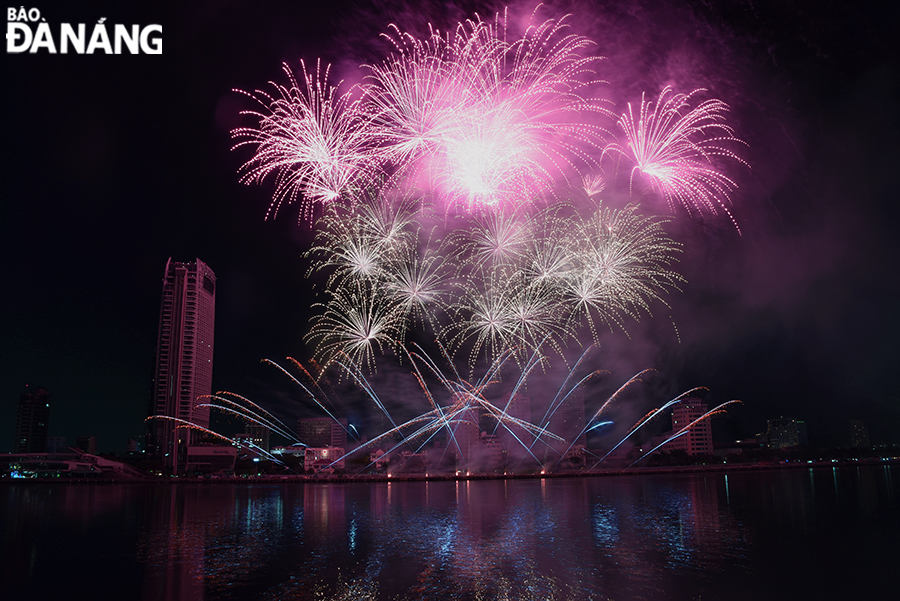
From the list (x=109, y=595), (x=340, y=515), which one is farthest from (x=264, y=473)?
(x=109, y=595)

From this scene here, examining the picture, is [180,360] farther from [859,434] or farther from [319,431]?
[859,434]

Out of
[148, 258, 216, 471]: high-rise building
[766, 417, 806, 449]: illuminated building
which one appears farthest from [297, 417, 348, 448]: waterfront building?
[766, 417, 806, 449]: illuminated building

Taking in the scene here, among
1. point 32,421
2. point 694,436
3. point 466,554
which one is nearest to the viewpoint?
point 466,554

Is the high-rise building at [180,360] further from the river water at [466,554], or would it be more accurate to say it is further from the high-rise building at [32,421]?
the high-rise building at [32,421]

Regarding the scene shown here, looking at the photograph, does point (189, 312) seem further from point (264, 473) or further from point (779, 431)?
point (779, 431)

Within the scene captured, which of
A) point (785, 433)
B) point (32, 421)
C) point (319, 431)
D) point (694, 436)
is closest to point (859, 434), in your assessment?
point (785, 433)

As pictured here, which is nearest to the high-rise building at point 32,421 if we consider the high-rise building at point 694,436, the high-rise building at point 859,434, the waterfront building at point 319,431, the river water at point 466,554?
the waterfront building at point 319,431

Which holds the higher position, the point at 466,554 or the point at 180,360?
the point at 180,360

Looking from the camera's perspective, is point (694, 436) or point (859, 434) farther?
point (859, 434)
